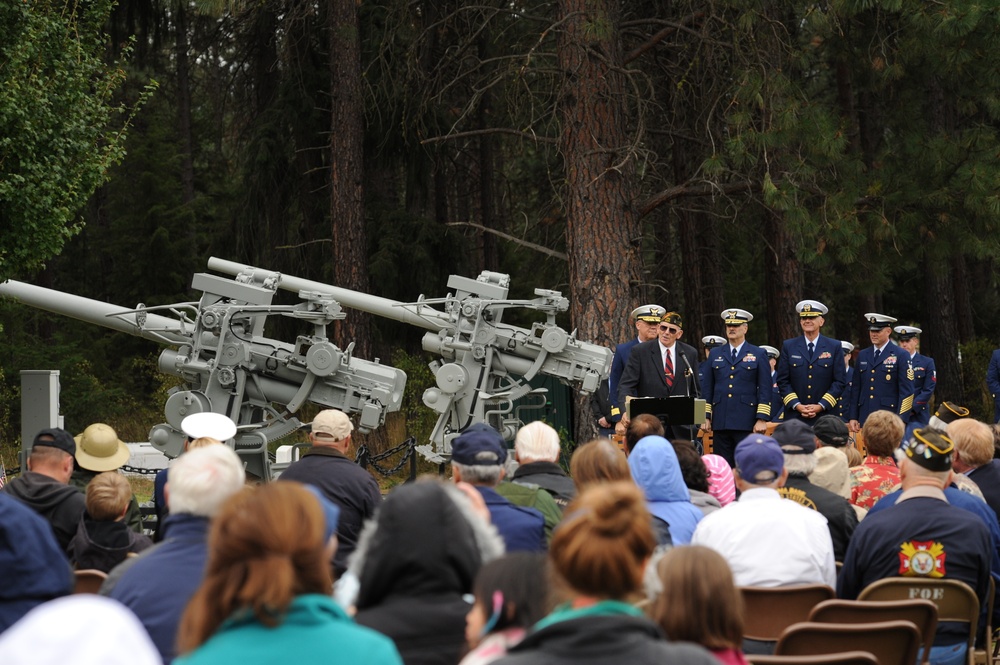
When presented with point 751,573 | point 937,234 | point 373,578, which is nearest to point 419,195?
point 937,234

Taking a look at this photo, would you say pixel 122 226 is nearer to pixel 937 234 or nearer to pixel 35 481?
pixel 937 234

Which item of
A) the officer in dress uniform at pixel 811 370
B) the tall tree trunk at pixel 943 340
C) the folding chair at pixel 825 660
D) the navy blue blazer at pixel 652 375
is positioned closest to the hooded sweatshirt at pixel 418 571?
the folding chair at pixel 825 660

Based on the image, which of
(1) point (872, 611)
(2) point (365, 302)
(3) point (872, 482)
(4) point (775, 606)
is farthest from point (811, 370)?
(1) point (872, 611)

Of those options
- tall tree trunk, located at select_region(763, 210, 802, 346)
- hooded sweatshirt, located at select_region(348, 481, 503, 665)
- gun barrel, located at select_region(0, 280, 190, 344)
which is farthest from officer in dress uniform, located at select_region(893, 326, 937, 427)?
hooded sweatshirt, located at select_region(348, 481, 503, 665)

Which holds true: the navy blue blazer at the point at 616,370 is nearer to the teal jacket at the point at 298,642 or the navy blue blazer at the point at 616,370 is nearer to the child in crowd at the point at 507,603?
the child in crowd at the point at 507,603

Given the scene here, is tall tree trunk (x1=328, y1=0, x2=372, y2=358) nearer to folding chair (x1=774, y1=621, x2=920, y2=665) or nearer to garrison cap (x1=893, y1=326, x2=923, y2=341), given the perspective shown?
garrison cap (x1=893, y1=326, x2=923, y2=341)

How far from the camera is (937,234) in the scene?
46.0 ft

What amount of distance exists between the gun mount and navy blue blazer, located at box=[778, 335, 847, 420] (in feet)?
6.09

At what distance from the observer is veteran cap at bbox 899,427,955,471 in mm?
4785

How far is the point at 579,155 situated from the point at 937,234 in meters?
4.49

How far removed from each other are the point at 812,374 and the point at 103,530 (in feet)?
26.8

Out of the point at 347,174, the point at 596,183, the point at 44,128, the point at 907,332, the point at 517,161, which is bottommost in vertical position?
the point at 907,332

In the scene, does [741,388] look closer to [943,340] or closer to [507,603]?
[507,603]

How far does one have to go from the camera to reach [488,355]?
481 inches
